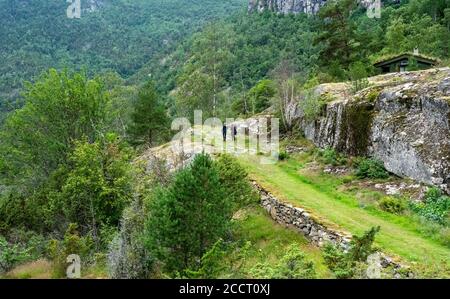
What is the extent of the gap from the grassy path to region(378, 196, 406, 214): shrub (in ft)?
1.38

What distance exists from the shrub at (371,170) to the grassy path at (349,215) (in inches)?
80.4

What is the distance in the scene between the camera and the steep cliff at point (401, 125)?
59.1 ft

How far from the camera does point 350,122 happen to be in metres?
22.9

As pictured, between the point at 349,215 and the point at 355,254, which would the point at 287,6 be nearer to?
the point at 349,215

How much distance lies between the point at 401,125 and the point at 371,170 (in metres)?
2.36

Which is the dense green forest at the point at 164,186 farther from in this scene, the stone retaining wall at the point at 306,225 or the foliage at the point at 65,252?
the stone retaining wall at the point at 306,225

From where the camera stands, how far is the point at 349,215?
632 inches

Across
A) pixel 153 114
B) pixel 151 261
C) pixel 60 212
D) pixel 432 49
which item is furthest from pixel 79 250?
pixel 432 49

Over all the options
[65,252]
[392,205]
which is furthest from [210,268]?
[392,205]

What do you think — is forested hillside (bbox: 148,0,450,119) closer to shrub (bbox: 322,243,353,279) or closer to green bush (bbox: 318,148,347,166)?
green bush (bbox: 318,148,347,166)

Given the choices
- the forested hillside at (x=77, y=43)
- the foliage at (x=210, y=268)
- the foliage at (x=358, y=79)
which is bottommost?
the foliage at (x=210, y=268)

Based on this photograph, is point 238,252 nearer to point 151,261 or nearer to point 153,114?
point 151,261

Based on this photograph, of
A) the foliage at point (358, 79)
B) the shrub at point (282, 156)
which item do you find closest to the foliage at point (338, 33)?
the foliage at point (358, 79)

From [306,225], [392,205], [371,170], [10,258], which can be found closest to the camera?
[306,225]
